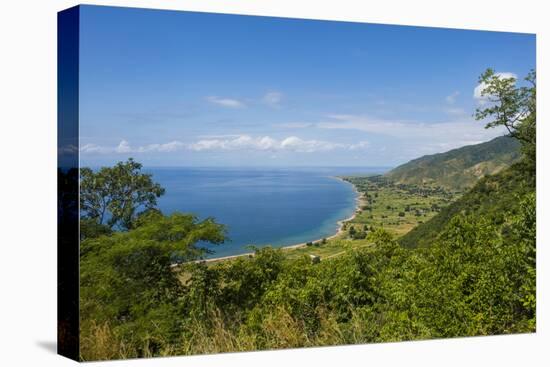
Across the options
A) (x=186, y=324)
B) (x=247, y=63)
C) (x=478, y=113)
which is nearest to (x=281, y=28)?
(x=247, y=63)

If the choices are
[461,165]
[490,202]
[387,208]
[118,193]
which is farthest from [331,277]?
[118,193]

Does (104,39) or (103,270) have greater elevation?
(104,39)

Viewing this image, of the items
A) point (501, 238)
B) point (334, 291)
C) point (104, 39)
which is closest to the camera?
point (104, 39)

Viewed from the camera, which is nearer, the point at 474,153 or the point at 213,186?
the point at 213,186

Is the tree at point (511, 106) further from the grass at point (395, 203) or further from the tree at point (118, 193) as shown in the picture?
the tree at point (118, 193)

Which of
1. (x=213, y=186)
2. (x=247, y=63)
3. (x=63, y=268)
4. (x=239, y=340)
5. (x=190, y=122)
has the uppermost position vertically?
(x=247, y=63)

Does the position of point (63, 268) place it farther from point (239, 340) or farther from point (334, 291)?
point (334, 291)

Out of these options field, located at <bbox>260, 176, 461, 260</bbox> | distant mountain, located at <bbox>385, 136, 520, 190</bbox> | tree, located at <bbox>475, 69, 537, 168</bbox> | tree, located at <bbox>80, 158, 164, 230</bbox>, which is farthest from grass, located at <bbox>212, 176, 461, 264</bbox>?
tree, located at <bbox>80, 158, 164, 230</bbox>
